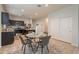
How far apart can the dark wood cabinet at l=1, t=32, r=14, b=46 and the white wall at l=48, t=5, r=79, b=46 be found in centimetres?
136

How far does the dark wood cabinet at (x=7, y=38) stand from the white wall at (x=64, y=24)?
4.48 ft

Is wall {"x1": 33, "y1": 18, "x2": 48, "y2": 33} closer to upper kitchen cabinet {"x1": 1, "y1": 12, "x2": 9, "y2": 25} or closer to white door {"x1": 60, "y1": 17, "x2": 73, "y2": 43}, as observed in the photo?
white door {"x1": 60, "y1": 17, "x2": 73, "y2": 43}

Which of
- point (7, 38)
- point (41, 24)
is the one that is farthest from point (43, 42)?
point (7, 38)

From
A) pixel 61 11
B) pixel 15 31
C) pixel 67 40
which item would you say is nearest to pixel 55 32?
pixel 67 40

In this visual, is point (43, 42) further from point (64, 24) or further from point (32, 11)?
point (32, 11)

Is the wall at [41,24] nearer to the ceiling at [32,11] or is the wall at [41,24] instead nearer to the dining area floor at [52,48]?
the ceiling at [32,11]

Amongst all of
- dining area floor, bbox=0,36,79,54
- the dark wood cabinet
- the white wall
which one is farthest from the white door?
the dark wood cabinet

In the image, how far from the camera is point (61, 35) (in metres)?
4.11

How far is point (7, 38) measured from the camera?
4.13 meters

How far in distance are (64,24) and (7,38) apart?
2.20 meters

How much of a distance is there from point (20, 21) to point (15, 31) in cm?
40

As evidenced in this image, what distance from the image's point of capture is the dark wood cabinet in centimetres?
388

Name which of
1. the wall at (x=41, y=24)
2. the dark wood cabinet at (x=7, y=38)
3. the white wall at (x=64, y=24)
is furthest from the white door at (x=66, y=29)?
the dark wood cabinet at (x=7, y=38)

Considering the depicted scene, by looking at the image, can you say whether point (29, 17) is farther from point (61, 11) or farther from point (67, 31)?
point (67, 31)
